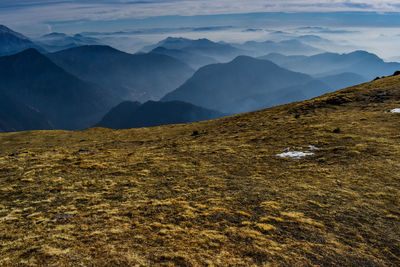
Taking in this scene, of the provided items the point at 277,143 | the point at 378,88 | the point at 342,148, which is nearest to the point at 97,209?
the point at 277,143

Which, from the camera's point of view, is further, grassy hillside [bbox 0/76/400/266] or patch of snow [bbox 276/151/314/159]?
patch of snow [bbox 276/151/314/159]

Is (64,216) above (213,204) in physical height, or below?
below

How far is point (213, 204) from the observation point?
15.2 m

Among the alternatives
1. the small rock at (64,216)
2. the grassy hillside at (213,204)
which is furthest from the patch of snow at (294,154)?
the small rock at (64,216)

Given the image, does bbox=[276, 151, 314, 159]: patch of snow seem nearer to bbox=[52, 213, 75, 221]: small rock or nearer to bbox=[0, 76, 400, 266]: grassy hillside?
bbox=[0, 76, 400, 266]: grassy hillside

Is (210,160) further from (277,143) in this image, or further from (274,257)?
(274,257)

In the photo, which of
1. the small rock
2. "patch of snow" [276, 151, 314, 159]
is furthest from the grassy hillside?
"patch of snow" [276, 151, 314, 159]

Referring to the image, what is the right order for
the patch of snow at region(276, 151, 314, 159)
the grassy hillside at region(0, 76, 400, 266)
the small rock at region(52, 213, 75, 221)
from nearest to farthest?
the grassy hillside at region(0, 76, 400, 266), the small rock at region(52, 213, 75, 221), the patch of snow at region(276, 151, 314, 159)

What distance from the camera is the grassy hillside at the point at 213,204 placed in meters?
10.8

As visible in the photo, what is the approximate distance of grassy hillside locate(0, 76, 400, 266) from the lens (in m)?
10.8

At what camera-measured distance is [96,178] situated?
2059 centimetres

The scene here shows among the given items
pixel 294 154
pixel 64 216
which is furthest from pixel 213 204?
pixel 294 154

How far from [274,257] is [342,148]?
1732 cm

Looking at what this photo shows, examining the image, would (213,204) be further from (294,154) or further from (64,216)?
(294,154)
